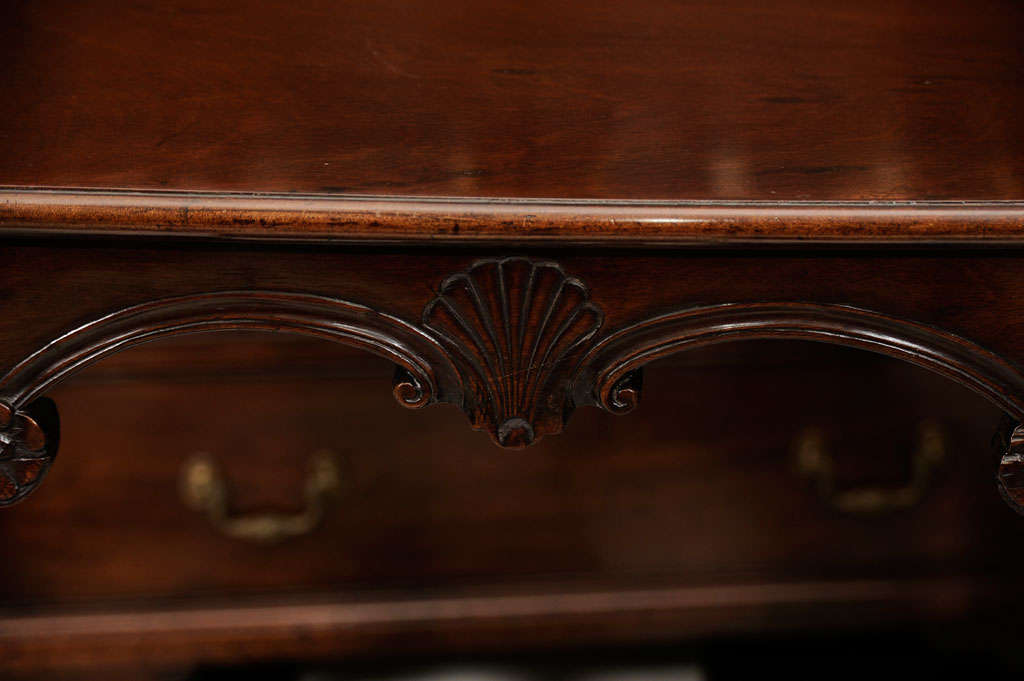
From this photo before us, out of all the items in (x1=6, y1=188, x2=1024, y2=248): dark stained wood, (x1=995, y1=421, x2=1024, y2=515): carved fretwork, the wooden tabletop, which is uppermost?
the wooden tabletop

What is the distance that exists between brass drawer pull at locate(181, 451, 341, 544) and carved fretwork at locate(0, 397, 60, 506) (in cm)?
28

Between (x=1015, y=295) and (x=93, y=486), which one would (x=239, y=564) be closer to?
(x=93, y=486)

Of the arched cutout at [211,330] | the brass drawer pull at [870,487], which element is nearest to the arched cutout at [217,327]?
the arched cutout at [211,330]

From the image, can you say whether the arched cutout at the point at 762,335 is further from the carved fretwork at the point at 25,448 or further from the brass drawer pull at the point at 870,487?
the brass drawer pull at the point at 870,487

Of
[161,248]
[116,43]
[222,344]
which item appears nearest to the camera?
[161,248]

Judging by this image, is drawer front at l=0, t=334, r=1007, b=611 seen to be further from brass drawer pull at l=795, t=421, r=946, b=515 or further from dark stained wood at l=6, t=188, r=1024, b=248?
dark stained wood at l=6, t=188, r=1024, b=248

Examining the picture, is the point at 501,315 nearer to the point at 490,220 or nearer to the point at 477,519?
the point at 490,220

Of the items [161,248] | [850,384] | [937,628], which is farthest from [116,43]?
[937,628]

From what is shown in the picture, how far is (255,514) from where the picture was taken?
A: 59cm

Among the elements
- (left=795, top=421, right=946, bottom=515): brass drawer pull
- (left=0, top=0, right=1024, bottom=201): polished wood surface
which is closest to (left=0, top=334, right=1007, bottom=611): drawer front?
(left=795, top=421, right=946, bottom=515): brass drawer pull

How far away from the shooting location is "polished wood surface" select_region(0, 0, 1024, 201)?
0.89 ft

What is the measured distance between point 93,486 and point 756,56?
564mm

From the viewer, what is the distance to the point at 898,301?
11.1 inches

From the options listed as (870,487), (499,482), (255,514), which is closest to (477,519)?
(499,482)
